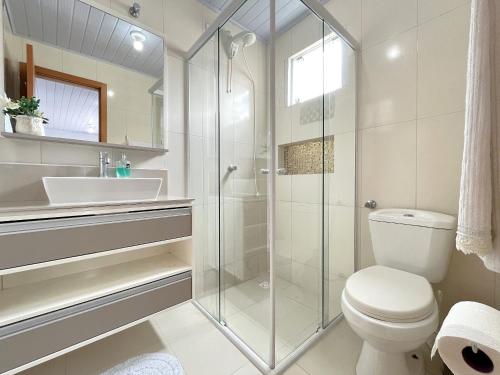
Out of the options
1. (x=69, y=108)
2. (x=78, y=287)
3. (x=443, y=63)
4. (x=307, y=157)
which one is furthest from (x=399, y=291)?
(x=69, y=108)

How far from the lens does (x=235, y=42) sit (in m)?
1.60

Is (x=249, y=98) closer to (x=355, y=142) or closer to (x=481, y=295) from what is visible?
(x=355, y=142)

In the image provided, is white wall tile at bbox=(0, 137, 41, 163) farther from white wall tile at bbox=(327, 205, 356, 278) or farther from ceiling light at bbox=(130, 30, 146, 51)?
white wall tile at bbox=(327, 205, 356, 278)

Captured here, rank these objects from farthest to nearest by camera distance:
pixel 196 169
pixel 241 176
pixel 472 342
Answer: pixel 196 169 < pixel 241 176 < pixel 472 342

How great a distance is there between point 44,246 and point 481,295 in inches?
81.4

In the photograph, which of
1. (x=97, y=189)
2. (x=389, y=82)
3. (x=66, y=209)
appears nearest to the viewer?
(x=66, y=209)

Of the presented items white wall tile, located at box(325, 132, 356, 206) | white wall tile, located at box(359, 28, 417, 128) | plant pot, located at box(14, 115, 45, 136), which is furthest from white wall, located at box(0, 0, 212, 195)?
white wall tile, located at box(359, 28, 417, 128)

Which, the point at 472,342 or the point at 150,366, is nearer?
the point at 472,342

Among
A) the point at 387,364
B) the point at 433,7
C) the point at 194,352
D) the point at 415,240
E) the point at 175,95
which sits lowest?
the point at 194,352

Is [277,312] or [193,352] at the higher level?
[277,312]

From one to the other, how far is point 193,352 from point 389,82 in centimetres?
203

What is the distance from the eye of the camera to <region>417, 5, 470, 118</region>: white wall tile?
1.14 m

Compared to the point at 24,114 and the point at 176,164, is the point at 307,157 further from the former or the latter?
the point at 24,114

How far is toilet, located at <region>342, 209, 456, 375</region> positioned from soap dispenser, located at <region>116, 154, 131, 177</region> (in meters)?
1.38
